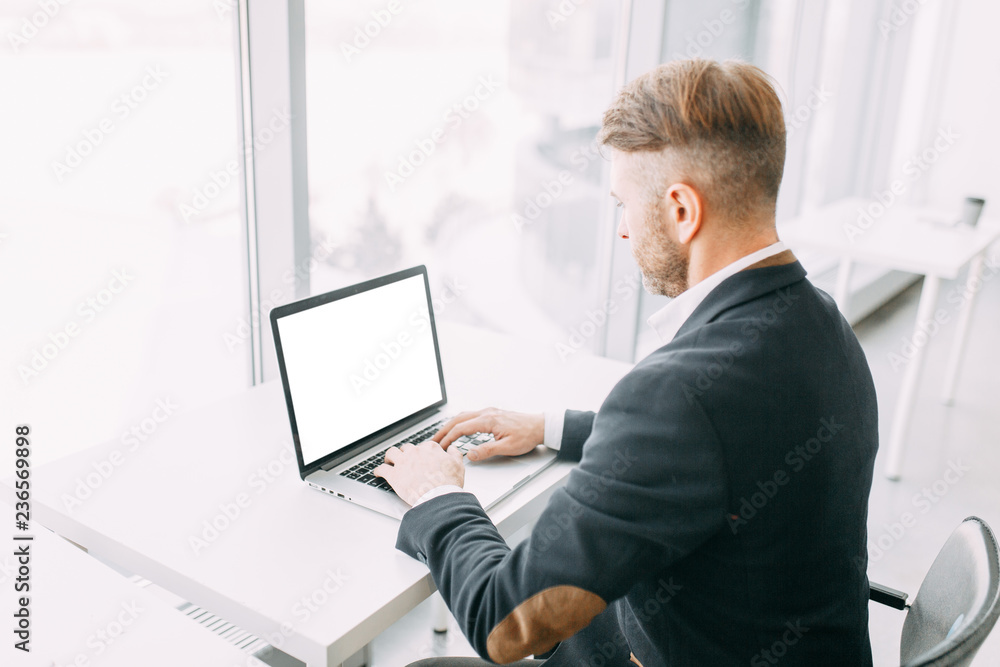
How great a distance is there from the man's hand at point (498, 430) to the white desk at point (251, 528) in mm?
70

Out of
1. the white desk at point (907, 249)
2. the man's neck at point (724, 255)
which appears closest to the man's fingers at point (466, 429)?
the man's neck at point (724, 255)

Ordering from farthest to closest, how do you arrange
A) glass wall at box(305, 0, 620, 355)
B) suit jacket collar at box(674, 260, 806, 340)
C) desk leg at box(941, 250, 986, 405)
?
desk leg at box(941, 250, 986, 405)
glass wall at box(305, 0, 620, 355)
suit jacket collar at box(674, 260, 806, 340)

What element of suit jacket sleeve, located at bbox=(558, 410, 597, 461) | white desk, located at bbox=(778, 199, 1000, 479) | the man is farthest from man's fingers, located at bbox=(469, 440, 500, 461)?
white desk, located at bbox=(778, 199, 1000, 479)

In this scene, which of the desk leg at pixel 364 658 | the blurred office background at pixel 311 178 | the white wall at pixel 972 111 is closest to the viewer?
the blurred office background at pixel 311 178

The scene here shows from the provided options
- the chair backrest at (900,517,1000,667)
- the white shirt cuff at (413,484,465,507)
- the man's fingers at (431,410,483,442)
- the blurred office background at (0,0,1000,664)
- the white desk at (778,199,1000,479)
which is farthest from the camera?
the white desk at (778,199,1000,479)

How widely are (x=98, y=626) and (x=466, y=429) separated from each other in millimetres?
592

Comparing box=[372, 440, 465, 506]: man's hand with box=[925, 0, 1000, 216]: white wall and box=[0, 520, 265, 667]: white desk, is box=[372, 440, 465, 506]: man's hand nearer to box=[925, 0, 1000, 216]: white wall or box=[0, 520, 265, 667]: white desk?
box=[0, 520, 265, 667]: white desk

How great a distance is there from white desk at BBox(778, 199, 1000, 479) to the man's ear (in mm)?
2099

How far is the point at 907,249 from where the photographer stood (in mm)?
2934

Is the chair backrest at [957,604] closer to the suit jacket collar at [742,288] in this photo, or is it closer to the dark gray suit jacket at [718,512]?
the dark gray suit jacket at [718,512]

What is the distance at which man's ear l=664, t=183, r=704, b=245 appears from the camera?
966mm

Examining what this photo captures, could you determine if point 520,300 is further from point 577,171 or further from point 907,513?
point 907,513

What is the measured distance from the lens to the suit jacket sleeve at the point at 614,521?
2.74ft

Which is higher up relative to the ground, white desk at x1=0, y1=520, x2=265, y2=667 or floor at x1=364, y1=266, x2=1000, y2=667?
white desk at x1=0, y1=520, x2=265, y2=667
